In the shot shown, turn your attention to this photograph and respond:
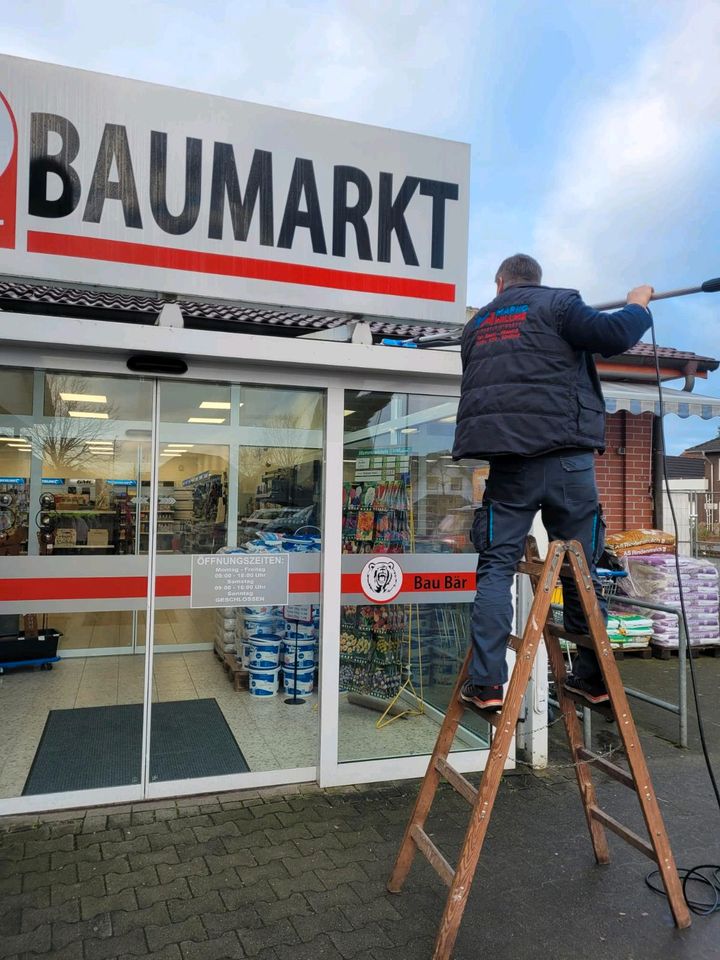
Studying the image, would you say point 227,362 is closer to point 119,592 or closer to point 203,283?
point 203,283

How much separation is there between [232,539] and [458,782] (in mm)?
2100

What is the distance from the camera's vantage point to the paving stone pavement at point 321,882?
250 cm

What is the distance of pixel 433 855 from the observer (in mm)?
2514

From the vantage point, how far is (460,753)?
4.23 metres

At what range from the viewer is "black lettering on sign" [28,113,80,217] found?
3.52m

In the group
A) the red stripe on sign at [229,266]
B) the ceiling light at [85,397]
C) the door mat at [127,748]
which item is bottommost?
the door mat at [127,748]

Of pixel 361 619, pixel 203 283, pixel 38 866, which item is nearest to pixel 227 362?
pixel 203 283

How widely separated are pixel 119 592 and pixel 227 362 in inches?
54.7

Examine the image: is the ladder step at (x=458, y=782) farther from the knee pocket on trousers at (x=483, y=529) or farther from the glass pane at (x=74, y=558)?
the glass pane at (x=74, y=558)

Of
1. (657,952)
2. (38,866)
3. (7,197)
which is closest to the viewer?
(657,952)

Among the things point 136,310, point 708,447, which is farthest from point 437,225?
point 708,447

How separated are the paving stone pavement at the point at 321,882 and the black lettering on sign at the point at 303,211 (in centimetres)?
308

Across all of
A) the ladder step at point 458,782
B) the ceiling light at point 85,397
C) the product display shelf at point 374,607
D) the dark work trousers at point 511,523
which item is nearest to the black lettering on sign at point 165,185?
the ceiling light at point 85,397

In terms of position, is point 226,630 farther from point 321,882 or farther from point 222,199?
point 222,199
